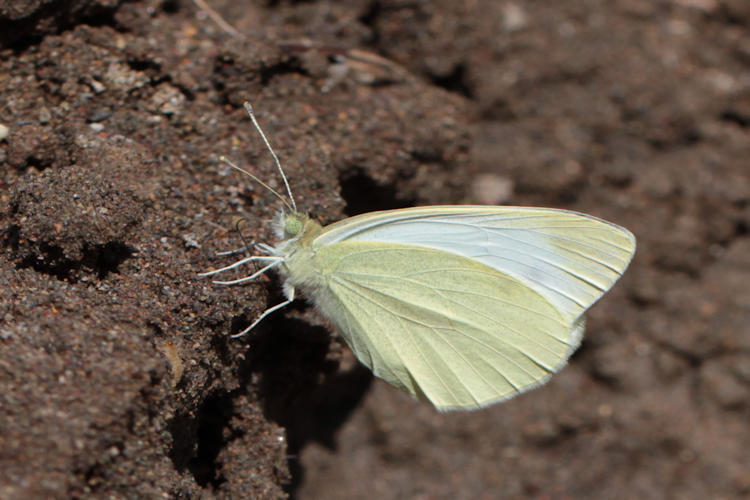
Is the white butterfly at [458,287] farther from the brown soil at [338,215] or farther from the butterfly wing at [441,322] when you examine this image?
the brown soil at [338,215]

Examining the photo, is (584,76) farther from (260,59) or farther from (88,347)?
(88,347)

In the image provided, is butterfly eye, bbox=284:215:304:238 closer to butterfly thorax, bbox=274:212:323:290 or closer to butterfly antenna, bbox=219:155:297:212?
butterfly thorax, bbox=274:212:323:290

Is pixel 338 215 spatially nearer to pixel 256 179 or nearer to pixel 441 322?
pixel 256 179

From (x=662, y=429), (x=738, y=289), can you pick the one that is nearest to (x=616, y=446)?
(x=662, y=429)

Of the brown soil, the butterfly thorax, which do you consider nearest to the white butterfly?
the butterfly thorax

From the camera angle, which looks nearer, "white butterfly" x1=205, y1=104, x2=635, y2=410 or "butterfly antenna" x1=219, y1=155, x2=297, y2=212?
"white butterfly" x1=205, y1=104, x2=635, y2=410

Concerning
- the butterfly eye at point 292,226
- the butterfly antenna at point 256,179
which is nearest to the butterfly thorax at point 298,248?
the butterfly eye at point 292,226
